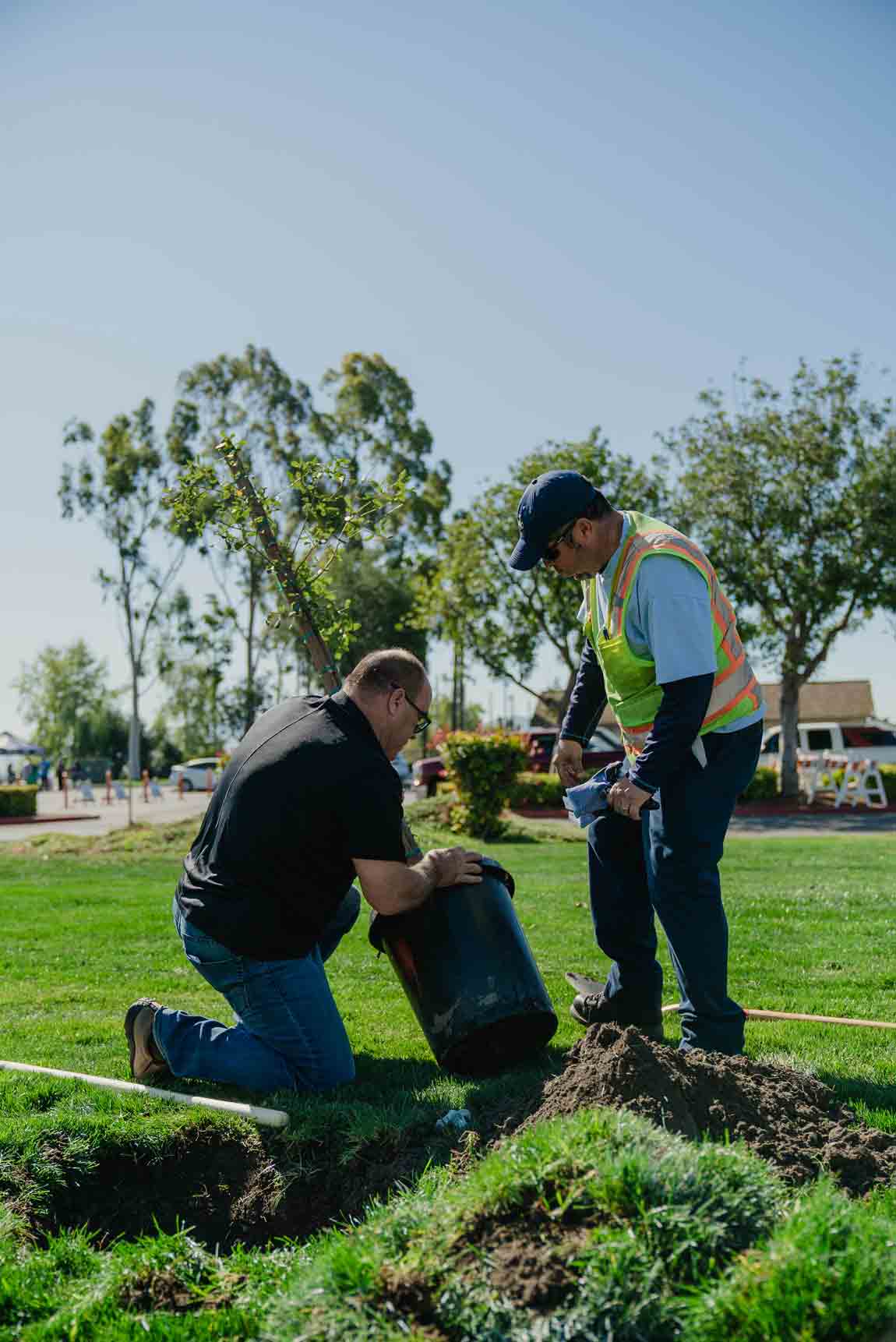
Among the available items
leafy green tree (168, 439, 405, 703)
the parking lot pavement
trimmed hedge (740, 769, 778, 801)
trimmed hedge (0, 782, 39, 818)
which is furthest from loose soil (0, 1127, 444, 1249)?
trimmed hedge (0, 782, 39, 818)

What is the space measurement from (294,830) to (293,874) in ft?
0.57

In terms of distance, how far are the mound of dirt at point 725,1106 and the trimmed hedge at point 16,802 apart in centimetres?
2520

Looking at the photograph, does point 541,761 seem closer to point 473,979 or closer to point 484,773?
point 484,773

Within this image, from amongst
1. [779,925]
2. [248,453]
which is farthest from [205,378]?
[779,925]

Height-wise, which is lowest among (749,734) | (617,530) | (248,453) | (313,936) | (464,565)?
(313,936)

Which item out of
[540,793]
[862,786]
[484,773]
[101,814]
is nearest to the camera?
[484,773]

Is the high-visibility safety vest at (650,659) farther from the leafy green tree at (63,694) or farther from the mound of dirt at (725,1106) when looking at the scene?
the leafy green tree at (63,694)

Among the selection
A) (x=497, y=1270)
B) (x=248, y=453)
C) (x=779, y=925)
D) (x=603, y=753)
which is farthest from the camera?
(x=248, y=453)

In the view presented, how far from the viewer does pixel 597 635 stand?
4.02m

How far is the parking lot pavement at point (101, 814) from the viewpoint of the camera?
20.6m

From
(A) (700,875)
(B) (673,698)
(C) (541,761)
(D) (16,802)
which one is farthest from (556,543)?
(D) (16,802)

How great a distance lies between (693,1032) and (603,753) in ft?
67.2

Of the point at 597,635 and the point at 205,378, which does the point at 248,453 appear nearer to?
the point at 205,378

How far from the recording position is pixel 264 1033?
12.2ft
